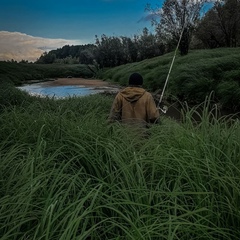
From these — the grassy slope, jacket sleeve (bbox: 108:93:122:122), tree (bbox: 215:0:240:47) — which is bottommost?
the grassy slope

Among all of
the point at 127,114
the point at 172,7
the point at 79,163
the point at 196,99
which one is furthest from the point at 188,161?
the point at 172,7

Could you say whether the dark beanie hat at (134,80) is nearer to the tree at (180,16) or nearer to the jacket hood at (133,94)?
the jacket hood at (133,94)

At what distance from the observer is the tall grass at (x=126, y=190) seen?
1.76m

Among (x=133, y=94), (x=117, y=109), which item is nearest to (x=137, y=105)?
(x=133, y=94)

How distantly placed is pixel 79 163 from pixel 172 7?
91.6 feet

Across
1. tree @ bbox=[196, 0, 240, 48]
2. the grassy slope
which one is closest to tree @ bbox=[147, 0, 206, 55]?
tree @ bbox=[196, 0, 240, 48]

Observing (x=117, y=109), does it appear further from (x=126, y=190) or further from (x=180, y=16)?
(x=180, y=16)

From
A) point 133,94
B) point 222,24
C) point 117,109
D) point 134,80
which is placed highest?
point 222,24

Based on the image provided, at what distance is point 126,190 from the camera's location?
1.93 metres

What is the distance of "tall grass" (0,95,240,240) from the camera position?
1756 millimetres

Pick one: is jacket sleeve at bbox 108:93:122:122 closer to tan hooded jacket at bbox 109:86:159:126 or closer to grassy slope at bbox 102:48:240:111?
tan hooded jacket at bbox 109:86:159:126

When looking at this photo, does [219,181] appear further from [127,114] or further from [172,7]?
[172,7]

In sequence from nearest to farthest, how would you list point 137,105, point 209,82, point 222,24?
point 137,105 → point 209,82 → point 222,24

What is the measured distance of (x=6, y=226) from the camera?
183cm
